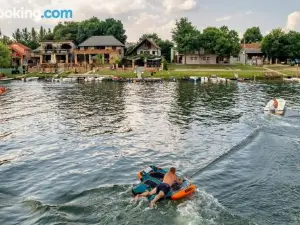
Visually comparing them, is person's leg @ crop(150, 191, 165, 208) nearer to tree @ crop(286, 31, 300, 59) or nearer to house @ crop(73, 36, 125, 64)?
house @ crop(73, 36, 125, 64)

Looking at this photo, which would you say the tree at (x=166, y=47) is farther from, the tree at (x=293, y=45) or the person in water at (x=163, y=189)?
the person in water at (x=163, y=189)

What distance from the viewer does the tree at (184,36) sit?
12212 cm

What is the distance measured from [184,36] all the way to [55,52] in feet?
146

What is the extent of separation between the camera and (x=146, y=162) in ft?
97.6

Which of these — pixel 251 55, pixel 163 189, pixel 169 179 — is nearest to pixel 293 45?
pixel 251 55

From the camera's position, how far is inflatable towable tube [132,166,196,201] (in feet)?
70.8

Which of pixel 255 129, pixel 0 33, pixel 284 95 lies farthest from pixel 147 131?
pixel 0 33

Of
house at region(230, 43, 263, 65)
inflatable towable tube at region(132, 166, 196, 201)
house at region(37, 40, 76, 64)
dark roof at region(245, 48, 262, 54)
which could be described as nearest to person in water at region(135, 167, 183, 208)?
inflatable towable tube at region(132, 166, 196, 201)

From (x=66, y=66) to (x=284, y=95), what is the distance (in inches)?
2787

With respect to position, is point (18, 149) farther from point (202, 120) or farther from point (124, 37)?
point (124, 37)

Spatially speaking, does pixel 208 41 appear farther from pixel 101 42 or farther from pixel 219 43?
pixel 101 42

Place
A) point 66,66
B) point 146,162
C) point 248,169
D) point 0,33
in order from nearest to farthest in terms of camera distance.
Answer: point 248,169 → point 146,162 → point 66,66 → point 0,33

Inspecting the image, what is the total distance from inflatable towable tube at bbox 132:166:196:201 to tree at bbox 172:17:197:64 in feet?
334

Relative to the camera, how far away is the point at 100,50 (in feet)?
398
